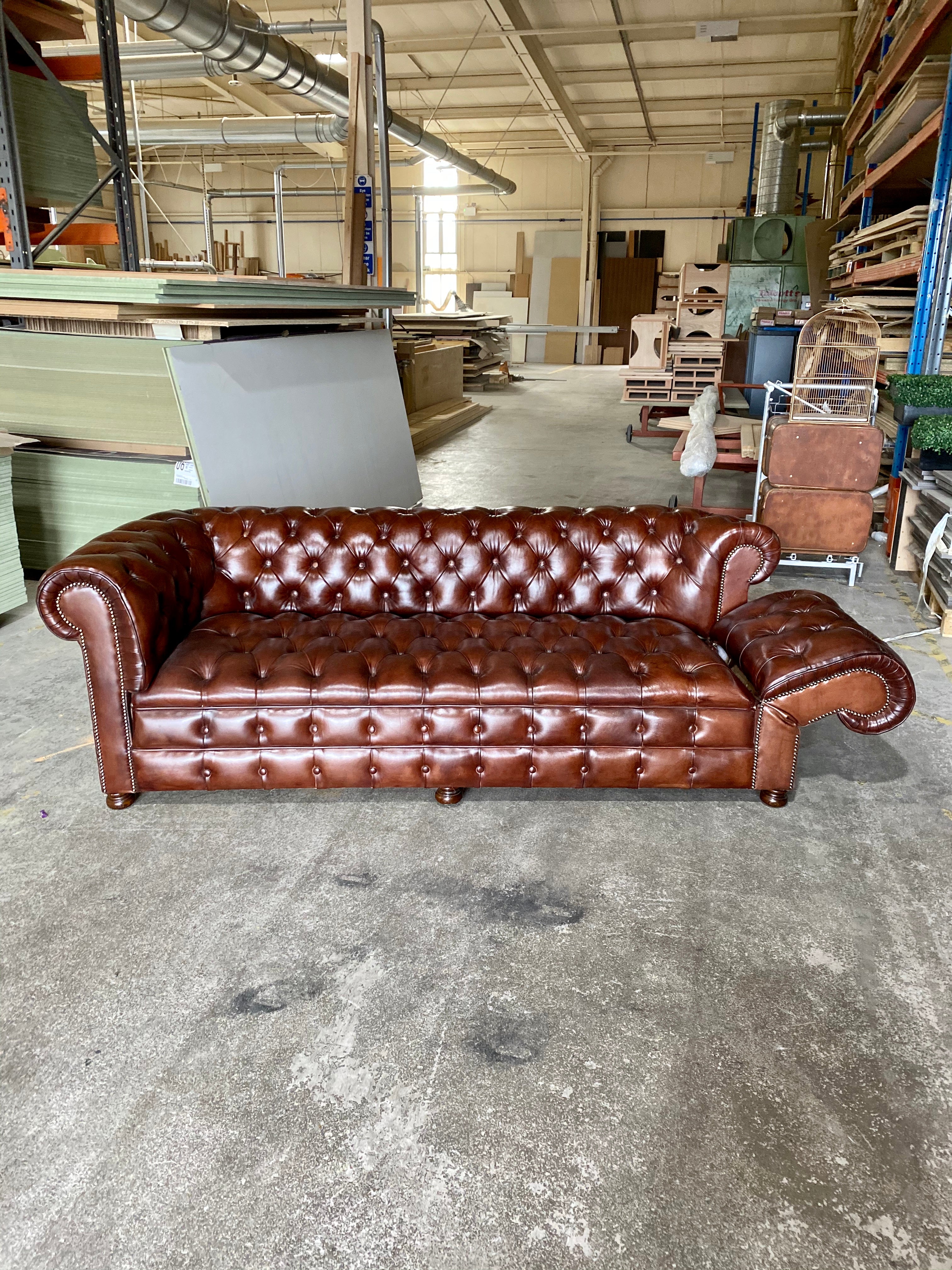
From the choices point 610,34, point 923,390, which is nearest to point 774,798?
point 923,390

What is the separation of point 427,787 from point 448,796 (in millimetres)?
83

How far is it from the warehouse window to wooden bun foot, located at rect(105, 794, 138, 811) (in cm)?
1990

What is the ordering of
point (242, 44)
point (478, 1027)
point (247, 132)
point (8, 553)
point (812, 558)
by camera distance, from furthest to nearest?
1. point (247, 132)
2. point (242, 44)
3. point (812, 558)
4. point (8, 553)
5. point (478, 1027)

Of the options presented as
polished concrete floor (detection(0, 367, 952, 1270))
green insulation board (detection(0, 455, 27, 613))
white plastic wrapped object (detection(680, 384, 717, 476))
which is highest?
white plastic wrapped object (detection(680, 384, 717, 476))

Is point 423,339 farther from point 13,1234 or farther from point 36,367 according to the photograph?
point 13,1234

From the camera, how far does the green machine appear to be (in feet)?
36.0

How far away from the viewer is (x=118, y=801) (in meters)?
2.89

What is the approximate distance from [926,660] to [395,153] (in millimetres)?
17213

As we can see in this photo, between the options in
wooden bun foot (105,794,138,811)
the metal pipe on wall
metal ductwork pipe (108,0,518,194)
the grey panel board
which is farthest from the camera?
the metal pipe on wall

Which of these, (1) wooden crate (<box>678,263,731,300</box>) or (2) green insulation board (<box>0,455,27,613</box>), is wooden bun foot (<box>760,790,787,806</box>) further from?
(1) wooden crate (<box>678,263,731,300</box>)

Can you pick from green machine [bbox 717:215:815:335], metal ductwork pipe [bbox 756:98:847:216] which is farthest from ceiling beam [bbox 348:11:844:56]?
green machine [bbox 717:215:815:335]

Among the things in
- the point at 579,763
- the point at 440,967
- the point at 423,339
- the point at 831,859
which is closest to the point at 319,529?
the point at 579,763

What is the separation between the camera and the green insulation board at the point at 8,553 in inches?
167

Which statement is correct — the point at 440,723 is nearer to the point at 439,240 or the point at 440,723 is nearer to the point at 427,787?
the point at 427,787
